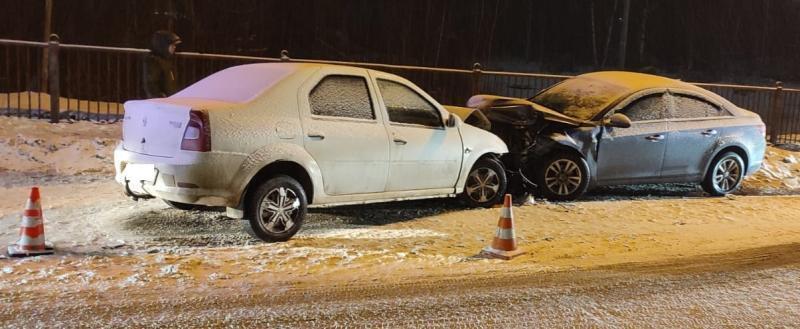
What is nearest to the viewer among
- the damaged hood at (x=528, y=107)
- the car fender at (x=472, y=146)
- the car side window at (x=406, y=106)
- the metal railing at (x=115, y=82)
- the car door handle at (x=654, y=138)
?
the car side window at (x=406, y=106)

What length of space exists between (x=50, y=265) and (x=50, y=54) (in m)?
5.90

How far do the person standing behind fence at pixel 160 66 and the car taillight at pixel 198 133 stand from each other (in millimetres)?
4288

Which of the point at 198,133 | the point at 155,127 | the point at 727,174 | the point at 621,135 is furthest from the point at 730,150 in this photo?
the point at 155,127

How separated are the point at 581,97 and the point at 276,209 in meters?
5.36

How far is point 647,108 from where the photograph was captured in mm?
9344

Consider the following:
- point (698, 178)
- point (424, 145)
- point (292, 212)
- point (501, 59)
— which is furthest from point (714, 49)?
point (292, 212)

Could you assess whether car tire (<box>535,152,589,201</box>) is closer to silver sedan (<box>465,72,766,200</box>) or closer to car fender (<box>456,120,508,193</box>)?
silver sedan (<box>465,72,766,200</box>)

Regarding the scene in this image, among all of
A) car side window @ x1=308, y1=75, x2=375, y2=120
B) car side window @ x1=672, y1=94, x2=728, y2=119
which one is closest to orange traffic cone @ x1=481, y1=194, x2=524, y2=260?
car side window @ x1=308, y1=75, x2=375, y2=120

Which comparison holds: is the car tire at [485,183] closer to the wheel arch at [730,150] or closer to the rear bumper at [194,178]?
the rear bumper at [194,178]

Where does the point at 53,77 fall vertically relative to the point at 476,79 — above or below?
below

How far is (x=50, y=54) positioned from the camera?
32.7 feet

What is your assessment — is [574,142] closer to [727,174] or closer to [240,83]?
[727,174]

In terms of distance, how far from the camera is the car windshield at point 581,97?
927 centimetres

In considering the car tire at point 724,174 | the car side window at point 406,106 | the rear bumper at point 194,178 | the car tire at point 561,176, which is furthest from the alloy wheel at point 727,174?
the rear bumper at point 194,178
